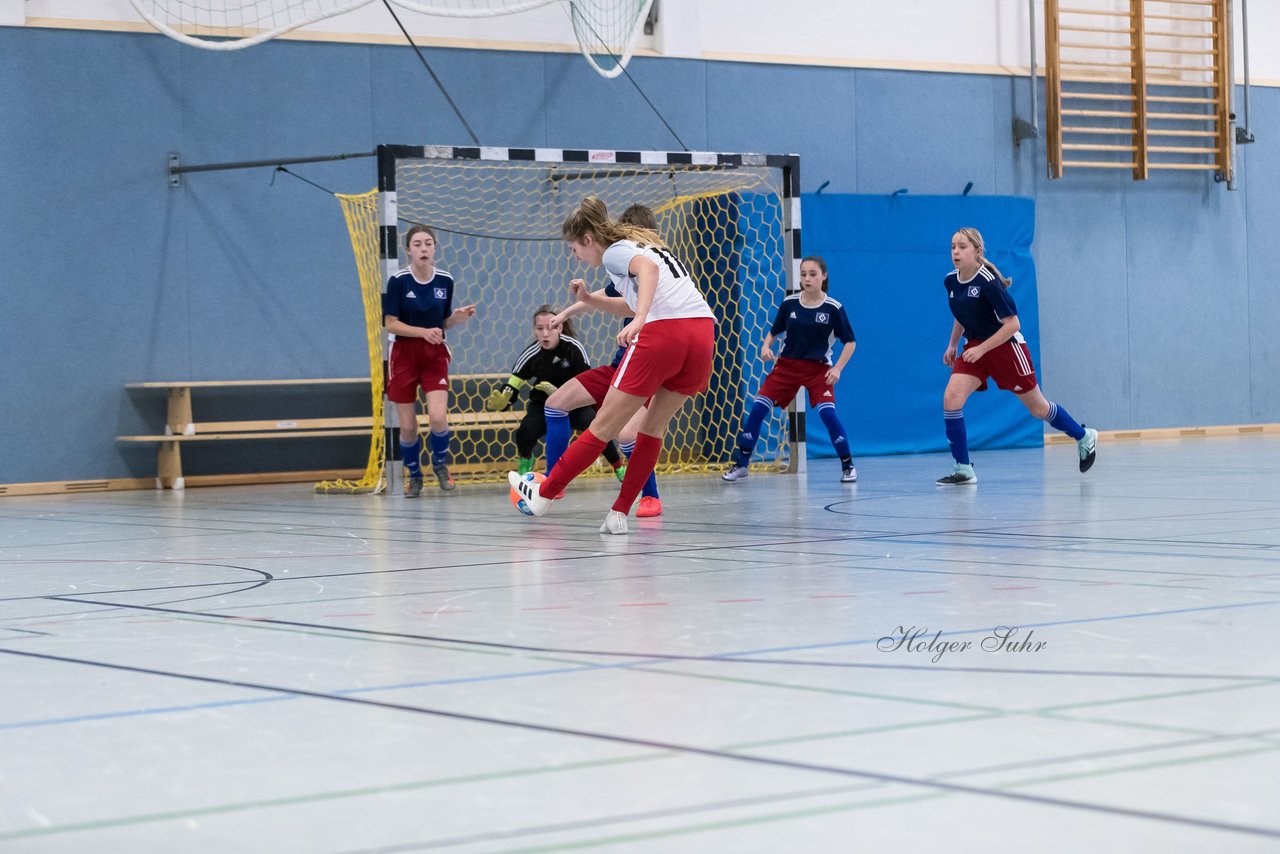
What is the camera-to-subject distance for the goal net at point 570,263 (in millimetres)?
13297

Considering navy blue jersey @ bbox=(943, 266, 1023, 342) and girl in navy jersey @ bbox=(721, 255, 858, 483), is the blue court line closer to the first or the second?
navy blue jersey @ bbox=(943, 266, 1023, 342)

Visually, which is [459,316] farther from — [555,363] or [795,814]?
[795,814]

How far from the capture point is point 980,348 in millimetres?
9617

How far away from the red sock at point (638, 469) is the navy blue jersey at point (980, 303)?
3486mm

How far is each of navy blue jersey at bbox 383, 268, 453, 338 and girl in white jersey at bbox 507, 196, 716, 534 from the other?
331 centimetres

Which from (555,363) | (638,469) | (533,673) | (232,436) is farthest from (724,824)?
(232,436)

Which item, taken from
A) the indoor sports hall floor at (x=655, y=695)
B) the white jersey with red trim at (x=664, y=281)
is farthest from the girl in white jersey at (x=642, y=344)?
the indoor sports hall floor at (x=655, y=695)

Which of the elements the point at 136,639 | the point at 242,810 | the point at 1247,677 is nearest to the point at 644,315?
the point at 136,639

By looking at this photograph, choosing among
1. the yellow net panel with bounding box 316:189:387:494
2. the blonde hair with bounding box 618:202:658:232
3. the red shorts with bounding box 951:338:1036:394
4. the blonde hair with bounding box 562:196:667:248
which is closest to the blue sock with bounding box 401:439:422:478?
the yellow net panel with bounding box 316:189:387:494

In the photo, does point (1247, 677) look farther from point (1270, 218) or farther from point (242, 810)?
point (1270, 218)

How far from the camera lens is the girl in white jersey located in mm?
6539

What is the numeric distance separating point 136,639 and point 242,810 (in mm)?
1790

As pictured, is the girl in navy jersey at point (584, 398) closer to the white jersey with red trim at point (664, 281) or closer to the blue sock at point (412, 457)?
the white jersey with red trim at point (664, 281)

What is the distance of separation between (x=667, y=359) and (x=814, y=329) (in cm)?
421
